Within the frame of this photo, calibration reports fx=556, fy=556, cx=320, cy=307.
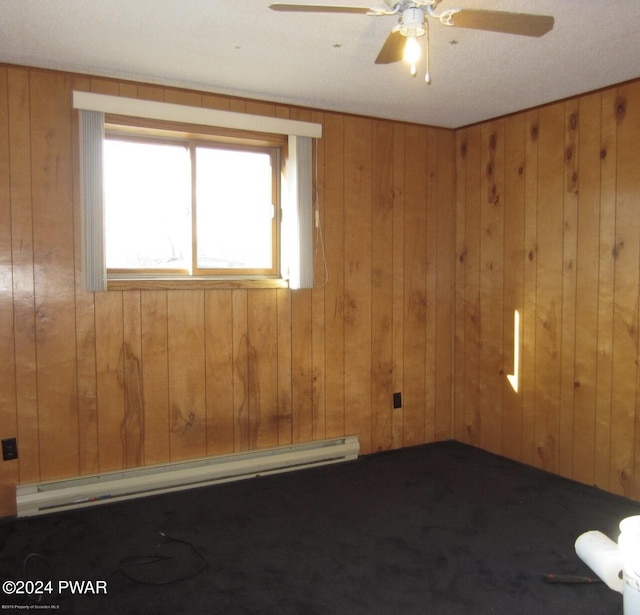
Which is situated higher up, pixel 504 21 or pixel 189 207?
pixel 504 21

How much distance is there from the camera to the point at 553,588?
88.4 inches

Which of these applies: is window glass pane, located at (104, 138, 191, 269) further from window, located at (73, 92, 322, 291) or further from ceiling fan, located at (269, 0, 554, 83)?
ceiling fan, located at (269, 0, 554, 83)

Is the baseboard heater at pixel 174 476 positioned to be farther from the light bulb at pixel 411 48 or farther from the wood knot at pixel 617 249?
the light bulb at pixel 411 48

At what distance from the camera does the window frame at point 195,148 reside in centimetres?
311

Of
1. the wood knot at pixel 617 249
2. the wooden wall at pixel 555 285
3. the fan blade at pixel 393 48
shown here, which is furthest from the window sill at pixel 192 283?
the wood knot at pixel 617 249

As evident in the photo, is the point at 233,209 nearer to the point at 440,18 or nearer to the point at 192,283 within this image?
the point at 192,283

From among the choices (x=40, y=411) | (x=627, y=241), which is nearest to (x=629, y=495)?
(x=627, y=241)

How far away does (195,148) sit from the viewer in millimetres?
3312

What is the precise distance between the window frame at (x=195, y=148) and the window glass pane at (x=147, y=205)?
3cm

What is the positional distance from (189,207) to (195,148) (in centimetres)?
35

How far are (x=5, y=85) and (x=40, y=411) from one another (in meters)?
1.66

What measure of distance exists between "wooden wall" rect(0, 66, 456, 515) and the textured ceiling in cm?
28

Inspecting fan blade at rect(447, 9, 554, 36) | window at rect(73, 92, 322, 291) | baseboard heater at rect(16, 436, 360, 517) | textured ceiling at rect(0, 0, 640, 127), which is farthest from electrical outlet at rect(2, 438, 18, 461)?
fan blade at rect(447, 9, 554, 36)

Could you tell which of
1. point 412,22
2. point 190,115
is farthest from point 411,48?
point 190,115
